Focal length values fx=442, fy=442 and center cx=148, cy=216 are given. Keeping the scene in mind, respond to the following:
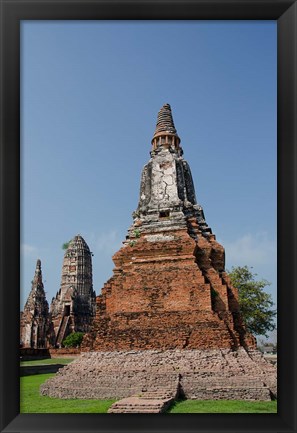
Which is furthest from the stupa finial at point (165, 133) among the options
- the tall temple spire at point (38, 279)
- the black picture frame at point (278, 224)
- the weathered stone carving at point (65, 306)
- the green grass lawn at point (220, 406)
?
the tall temple spire at point (38, 279)

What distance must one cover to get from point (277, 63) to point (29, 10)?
3157 mm

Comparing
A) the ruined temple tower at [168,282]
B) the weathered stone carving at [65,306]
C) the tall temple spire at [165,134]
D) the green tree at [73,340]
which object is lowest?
the green tree at [73,340]

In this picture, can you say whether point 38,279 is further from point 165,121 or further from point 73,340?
point 165,121

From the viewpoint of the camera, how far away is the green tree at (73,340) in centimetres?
4453

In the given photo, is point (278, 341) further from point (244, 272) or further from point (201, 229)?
point (244, 272)

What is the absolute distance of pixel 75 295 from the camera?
48844 mm

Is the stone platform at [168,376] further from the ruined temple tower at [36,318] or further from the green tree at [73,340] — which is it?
the ruined temple tower at [36,318]

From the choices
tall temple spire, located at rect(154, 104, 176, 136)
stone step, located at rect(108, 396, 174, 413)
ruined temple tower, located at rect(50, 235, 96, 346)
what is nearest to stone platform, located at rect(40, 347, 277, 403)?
stone step, located at rect(108, 396, 174, 413)

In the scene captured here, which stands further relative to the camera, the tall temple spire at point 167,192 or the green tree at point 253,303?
the green tree at point 253,303

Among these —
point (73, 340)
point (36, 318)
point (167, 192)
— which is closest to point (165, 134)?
point (167, 192)

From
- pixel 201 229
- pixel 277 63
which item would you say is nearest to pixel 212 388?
pixel 201 229

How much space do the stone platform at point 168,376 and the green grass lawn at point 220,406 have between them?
38cm

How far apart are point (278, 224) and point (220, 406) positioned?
773cm

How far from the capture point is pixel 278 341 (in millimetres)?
5391
